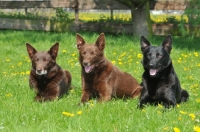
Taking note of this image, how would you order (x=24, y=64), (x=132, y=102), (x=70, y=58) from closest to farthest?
(x=132, y=102) < (x=24, y=64) < (x=70, y=58)

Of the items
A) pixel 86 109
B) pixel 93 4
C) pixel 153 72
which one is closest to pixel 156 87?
pixel 153 72

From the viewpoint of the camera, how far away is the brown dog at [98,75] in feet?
23.4

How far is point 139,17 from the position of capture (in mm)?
15047

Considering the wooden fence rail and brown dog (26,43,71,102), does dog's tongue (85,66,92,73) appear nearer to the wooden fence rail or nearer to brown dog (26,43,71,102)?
brown dog (26,43,71,102)

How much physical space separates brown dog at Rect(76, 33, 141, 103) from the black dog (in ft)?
2.25

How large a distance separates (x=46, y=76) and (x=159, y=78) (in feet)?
6.77

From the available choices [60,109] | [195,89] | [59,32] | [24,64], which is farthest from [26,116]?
[59,32]

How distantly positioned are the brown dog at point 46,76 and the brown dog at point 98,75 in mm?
555

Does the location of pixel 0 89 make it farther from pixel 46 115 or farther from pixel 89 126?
pixel 89 126

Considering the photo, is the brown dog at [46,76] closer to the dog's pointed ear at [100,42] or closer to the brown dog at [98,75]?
the brown dog at [98,75]

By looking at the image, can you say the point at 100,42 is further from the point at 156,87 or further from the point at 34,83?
the point at 34,83

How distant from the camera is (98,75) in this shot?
7.34 meters

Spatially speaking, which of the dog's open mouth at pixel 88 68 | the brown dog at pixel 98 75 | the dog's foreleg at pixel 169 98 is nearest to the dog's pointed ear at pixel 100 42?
the brown dog at pixel 98 75

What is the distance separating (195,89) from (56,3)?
425 inches
